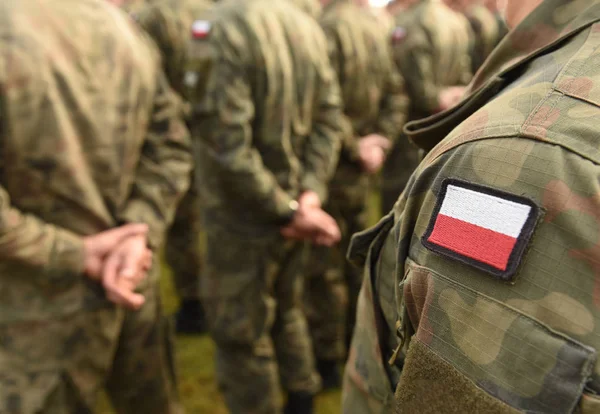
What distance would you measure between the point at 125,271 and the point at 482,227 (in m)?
0.81

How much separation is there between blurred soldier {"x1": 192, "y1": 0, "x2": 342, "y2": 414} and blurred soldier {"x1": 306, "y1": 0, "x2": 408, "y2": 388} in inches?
13.5

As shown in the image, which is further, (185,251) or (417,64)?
(417,64)

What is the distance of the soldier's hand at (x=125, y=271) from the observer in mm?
1043

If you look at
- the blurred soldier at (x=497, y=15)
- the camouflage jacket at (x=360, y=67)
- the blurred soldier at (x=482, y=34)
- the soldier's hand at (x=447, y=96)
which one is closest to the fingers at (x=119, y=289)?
the camouflage jacket at (x=360, y=67)

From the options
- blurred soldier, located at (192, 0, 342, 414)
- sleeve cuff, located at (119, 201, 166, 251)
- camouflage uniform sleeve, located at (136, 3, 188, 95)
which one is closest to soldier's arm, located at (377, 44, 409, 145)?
blurred soldier, located at (192, 0, 342, 414)

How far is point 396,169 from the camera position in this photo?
2.75 meters

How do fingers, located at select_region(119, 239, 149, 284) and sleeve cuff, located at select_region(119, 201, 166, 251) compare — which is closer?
fingers, located at select_region(119, 239, 149, 284)

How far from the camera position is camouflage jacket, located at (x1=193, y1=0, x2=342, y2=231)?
1.43 metres

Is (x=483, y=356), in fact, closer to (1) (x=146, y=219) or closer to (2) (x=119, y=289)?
(2) (x=119, y=289)

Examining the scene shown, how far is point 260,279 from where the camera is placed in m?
1.61

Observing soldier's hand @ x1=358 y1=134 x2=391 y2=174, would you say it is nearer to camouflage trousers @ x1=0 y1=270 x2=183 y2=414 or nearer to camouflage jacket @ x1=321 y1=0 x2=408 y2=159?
camouflage jacket @ x1=321 y1=0 x2=408 y2=159

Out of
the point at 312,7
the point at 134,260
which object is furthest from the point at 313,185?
the point at 312,7

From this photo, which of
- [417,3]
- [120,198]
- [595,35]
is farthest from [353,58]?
[595,35]

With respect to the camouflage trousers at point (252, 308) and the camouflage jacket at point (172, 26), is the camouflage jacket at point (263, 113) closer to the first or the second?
the camouflage trousers at point (252, 308)
